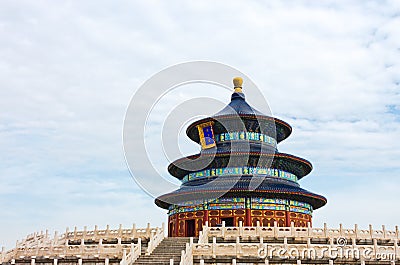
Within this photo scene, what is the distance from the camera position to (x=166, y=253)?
25844mm

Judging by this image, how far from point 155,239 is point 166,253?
6.42 feet

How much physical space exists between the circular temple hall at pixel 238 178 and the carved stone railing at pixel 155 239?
10.7m

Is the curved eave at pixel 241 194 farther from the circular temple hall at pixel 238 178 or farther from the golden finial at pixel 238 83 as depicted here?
the golden finial at pixel 238 83

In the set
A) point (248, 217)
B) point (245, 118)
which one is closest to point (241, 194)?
point (248, 217)

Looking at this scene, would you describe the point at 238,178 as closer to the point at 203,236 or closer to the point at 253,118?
the point at 253,118

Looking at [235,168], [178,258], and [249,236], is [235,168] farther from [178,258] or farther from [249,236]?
[178,258]

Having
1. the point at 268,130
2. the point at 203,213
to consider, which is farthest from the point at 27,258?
the point at 268,130

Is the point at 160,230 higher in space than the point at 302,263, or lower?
higher

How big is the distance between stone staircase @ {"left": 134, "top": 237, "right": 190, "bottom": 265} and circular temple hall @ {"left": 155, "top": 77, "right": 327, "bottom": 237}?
11516 mm

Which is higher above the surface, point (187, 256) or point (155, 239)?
point (155, 239)

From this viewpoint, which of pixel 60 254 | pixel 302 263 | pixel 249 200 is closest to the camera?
pixel 302 263

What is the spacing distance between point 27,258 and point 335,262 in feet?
63.5

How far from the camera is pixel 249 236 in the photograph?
2783 cm

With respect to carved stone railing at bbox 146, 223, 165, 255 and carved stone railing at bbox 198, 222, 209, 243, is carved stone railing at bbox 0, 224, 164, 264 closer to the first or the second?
carved stone railing at bbox 146, 223, 165, 255
